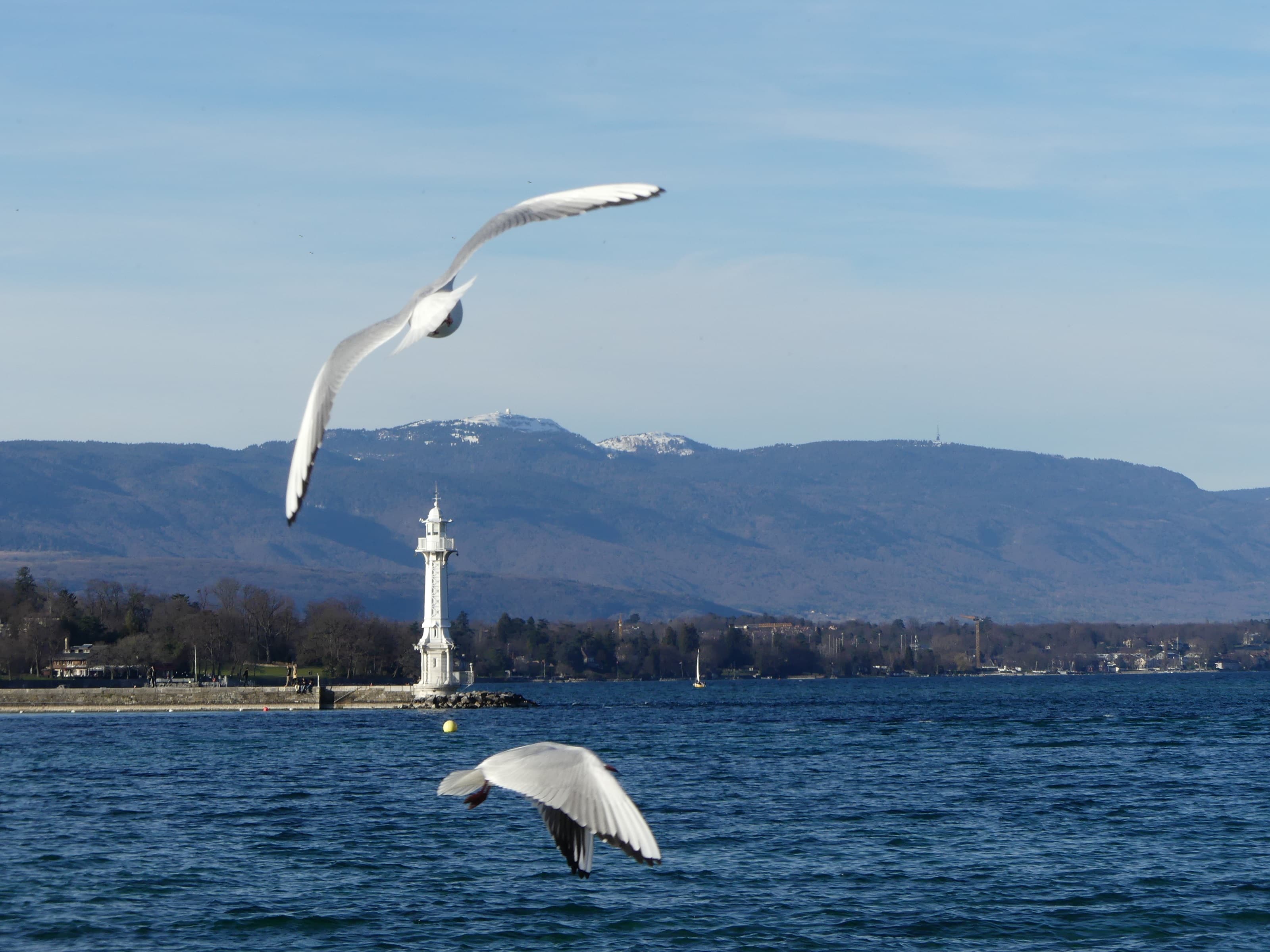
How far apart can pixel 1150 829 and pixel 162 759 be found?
149ft

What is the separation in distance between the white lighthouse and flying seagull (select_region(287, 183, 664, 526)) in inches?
4592

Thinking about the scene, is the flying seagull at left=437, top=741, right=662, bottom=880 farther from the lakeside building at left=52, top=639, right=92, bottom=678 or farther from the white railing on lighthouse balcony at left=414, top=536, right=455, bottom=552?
the lakeside building at left=52, top=639, right=92, bottom=678

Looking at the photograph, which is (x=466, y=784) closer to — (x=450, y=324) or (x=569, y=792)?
(x=569, y=792)

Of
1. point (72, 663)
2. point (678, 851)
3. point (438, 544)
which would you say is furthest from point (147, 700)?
point (678, 851)

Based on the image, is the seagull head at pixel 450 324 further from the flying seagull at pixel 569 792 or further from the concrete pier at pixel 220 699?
the concrete pier at pixel 220 699

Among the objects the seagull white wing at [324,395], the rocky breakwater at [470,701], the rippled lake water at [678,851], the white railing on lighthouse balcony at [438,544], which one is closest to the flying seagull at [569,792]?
the seagull white wing at [324,395]

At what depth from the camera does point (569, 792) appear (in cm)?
1203

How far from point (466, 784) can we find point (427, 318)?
12.7 ft

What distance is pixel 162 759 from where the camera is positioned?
7525cm

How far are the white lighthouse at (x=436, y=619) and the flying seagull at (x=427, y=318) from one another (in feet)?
383

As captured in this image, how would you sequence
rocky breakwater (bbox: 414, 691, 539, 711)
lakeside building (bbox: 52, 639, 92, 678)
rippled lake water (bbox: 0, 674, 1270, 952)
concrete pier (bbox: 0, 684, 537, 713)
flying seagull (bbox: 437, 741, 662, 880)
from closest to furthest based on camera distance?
flying seagull (bbox: 437, 741, 662, 880) → rippled lake water (bbox: 0, 674, 1270, 952) → rocky breakwater (bbox: 414, 691, 539, 711) → concrete pier (bbox: 0, 684, 537, 713) → lakeside building (bbox: 52, 639, 92, 678)

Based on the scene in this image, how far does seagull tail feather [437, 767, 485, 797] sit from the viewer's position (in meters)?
12.5

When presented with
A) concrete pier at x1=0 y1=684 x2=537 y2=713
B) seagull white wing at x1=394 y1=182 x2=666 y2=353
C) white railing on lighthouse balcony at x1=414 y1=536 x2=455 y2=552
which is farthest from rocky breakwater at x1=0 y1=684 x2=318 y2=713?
seagull white wing at x1=394 y1=182 x2=666 y2=353

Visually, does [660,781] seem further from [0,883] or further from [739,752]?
[0,883]
